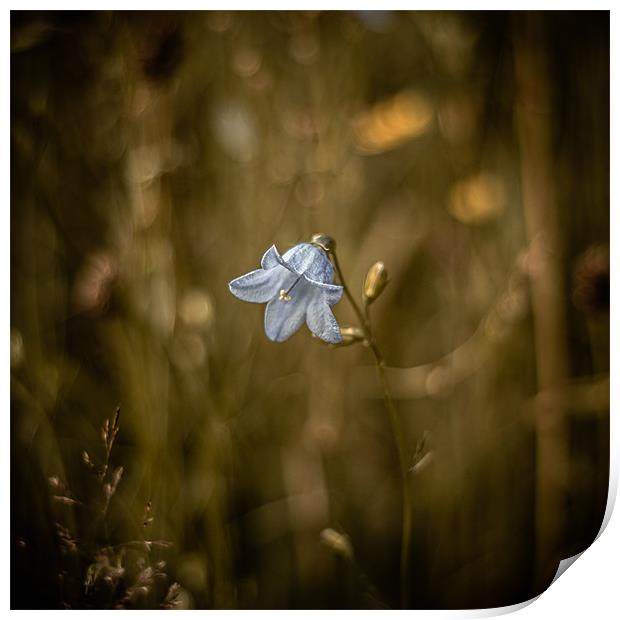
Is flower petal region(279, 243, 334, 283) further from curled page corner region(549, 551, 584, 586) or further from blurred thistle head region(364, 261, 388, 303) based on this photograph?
curled page corner region(549, 551, 584, 586)

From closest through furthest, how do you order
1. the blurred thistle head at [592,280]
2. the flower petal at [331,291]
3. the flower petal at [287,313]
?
the flower petal at [331,291] < the flower petal at [287,313] < the blurred thistle head at [592,280]

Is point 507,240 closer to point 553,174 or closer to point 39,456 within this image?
point 553,174

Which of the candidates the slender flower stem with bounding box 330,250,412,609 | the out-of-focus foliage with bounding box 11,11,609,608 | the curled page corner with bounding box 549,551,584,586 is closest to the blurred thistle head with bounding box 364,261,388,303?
the slender flower stem with bounding box 330,250,412,609

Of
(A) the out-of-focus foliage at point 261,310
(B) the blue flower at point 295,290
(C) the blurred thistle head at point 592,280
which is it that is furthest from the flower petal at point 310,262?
(C) the blurred thistle head at point 592,280

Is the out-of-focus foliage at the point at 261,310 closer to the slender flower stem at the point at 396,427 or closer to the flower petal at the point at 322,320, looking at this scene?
the slender flower stem at the point at 396,427

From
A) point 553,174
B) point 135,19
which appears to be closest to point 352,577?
point 553,174

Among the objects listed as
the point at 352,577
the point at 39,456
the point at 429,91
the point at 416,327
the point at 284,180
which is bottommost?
the point at 352,577

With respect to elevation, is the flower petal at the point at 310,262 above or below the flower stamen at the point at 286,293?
above
